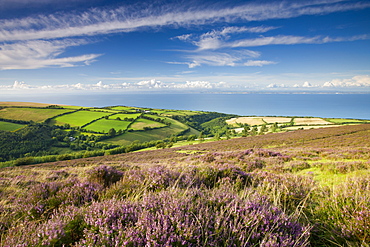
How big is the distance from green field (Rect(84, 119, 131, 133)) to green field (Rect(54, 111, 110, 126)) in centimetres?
805

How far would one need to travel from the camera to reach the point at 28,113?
113625 millimetres

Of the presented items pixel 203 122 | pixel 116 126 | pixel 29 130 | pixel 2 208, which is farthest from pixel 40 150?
pixel 203 122

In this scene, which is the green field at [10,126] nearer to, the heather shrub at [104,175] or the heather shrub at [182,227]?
the heather shrub at [104,175]

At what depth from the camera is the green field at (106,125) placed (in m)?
91.5

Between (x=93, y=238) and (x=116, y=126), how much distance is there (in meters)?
101

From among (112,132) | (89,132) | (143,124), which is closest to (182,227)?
(112,132)

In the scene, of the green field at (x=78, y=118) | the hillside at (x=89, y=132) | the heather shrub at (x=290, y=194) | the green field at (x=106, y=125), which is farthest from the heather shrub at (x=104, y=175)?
the green field at (x=78, y=118)

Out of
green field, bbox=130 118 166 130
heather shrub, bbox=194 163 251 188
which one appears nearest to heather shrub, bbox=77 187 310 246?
heather shrub, bbox=194 163 251 188

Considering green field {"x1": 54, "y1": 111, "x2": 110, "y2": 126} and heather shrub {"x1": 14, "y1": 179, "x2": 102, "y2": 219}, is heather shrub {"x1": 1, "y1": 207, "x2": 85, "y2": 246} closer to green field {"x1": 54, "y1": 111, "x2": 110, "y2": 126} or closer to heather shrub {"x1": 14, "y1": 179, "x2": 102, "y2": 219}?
heather shrub {"x1": 14, "y1": 179, "x2": 102, "y2": 219}

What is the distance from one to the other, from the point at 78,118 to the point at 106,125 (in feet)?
92.8

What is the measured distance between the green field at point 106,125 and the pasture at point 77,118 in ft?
26.4

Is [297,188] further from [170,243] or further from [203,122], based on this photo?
[203,122]

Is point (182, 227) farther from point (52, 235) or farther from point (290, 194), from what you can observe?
point (290, 194)

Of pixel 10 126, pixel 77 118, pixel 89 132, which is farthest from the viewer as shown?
pixel 77 118
